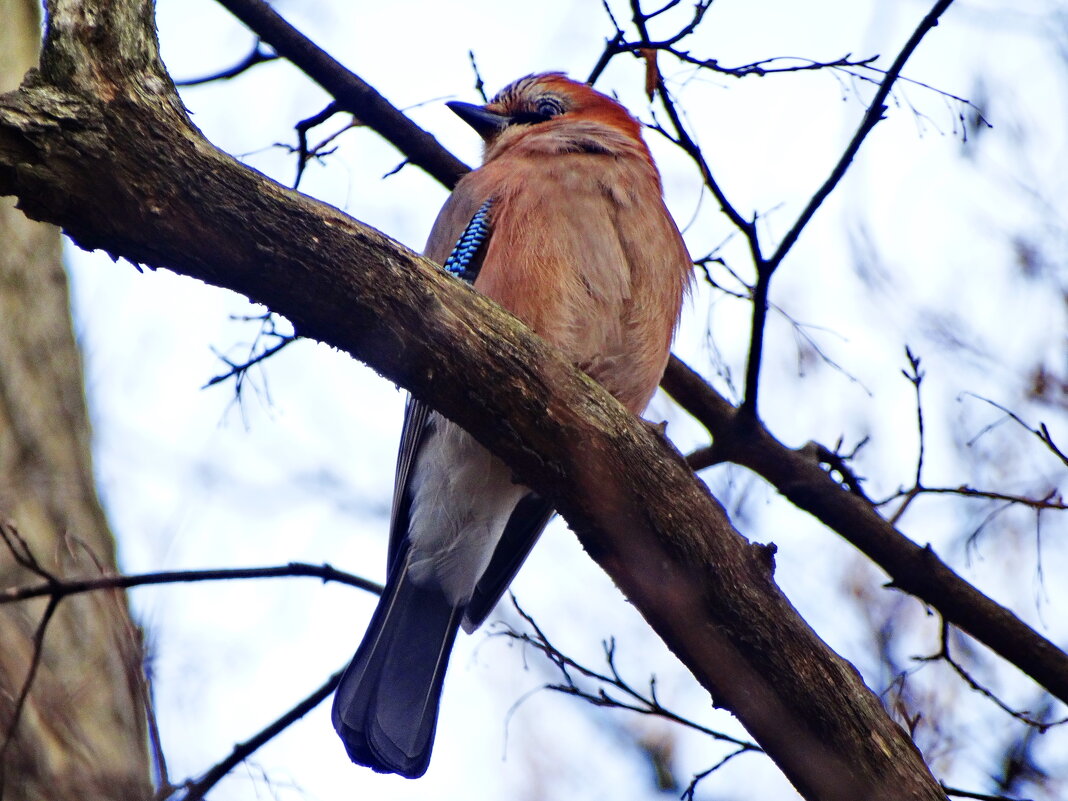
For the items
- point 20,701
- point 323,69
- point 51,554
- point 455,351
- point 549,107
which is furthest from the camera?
point 549,107

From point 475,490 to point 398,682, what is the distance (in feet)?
2.49

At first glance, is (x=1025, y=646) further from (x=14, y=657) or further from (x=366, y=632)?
(x=14, y=657)

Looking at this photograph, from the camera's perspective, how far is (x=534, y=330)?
3881 millimetres

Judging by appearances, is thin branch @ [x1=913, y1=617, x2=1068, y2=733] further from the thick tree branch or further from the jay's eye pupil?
the jay's eye pupil

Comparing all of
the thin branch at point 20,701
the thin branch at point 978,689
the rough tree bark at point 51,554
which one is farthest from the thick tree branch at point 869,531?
the thin branch at point 20,701

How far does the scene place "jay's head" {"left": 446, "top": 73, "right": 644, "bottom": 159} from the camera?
525cm

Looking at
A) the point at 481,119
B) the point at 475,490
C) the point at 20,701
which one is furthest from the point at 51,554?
the point at 481,119

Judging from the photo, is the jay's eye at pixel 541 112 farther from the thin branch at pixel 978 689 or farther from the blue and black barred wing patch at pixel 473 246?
the thin branch at pixel 978 689

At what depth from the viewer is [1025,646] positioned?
3822mm

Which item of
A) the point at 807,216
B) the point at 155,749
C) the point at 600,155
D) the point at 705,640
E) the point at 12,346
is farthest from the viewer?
the point at 12,346

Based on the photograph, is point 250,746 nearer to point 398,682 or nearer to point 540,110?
point 398,682

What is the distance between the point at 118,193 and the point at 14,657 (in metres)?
1.13

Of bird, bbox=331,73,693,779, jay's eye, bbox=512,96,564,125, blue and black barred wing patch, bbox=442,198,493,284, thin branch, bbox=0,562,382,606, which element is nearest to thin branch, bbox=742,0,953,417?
bird, bbox=331,73,693,779

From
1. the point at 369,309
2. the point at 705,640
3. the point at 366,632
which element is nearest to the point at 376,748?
the point at 366,632
